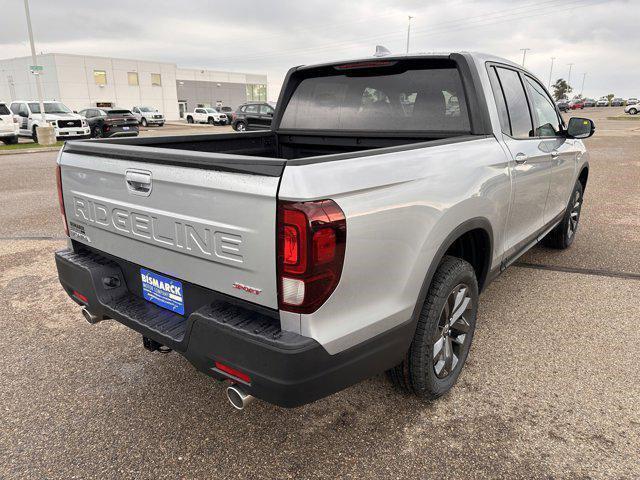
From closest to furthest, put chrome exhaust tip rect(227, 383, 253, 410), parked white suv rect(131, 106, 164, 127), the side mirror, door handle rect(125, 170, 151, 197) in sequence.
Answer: chrome exhaust tip rect(227, 383, 253, 410) → door handle rect(125, 170, 151, 197) → the side mirror → parked white suv rect(131, 106, 164, 127)

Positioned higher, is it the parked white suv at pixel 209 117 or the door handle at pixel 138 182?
the door handle at pixel 138 182

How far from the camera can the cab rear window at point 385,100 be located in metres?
3.10

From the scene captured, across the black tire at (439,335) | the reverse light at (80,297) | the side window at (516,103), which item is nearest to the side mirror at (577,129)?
the side window at (516,103)

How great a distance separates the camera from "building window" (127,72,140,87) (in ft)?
187

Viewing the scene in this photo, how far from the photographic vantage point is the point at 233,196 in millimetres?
1790

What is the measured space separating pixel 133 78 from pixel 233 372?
6302cm

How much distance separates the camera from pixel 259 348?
5.86 feet

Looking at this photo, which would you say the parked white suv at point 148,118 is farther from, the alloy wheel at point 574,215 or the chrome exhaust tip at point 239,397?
the chrome exhaust tip at point 239,397

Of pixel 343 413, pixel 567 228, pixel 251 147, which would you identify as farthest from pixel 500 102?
pixel 567 228

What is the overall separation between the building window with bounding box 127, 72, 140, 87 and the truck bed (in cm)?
6042

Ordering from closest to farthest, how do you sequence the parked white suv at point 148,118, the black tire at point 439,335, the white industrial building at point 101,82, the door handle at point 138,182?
the door handle at point 138,182, the black tire at point 439,335, the parked white suv at point 148,118, the white industrial building at point 101,82

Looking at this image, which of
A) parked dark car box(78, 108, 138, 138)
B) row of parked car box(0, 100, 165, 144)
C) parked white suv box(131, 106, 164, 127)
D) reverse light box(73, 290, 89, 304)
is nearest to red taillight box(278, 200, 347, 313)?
reverse light box(73, 290, 89, 304)

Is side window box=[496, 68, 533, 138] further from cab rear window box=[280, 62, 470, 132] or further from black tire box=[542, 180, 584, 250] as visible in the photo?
black tire box=[542, 180, 584, 250]

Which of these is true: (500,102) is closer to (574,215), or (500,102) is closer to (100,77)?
(574,215)
